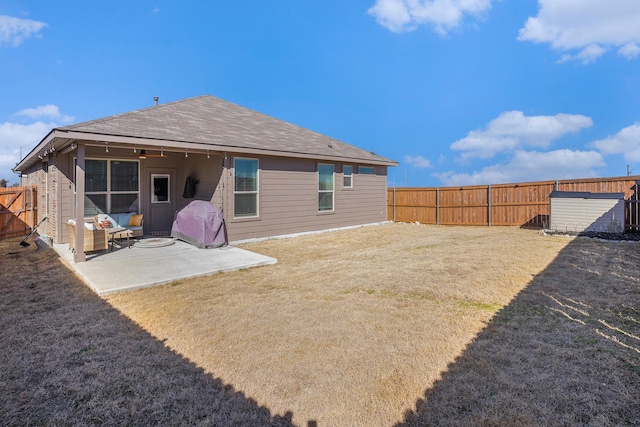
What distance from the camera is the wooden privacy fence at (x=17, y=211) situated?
1129 centimetres

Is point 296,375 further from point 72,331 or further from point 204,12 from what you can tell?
point 204,12

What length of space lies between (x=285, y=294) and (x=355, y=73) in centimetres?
1721

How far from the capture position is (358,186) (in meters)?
13.3

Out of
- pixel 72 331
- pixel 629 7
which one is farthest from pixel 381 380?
pixel 629 7

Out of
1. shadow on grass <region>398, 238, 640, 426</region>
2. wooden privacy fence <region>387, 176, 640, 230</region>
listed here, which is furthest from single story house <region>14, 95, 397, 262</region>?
shadow on grass <region>398, 238, 640, 426</region>

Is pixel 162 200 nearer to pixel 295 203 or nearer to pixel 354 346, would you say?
pixel 295 203

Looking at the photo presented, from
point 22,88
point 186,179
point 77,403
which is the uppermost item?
point 22,88

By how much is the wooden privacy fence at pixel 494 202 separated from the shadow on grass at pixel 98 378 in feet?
44.4

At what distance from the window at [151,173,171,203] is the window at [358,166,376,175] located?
7.19 meters

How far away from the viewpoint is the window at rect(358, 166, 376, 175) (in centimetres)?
1338

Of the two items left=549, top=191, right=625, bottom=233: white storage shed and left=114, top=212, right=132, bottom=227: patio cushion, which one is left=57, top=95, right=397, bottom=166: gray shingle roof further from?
left=549, top=191, right=625, bottom=233: white storage shed

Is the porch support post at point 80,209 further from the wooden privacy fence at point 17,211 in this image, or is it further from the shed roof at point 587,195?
the shed roof at point 587,195

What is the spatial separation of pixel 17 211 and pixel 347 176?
40.1 feet

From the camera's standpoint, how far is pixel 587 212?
10.8m
